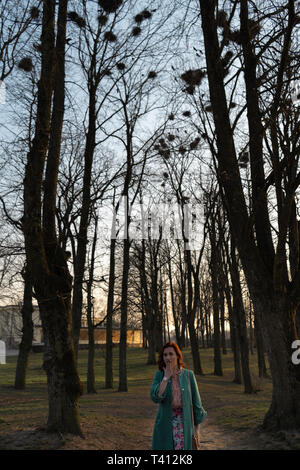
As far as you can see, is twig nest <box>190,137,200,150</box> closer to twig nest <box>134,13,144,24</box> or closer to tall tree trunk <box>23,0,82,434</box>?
twig nest <box>134,13,144,24</box>

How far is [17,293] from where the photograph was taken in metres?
29.1

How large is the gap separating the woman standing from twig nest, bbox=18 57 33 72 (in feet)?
26.3


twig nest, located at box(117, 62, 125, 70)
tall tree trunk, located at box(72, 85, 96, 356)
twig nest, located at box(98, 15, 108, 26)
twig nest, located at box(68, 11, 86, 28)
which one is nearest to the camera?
twig nest, located at box(68, 11, 86, 28)

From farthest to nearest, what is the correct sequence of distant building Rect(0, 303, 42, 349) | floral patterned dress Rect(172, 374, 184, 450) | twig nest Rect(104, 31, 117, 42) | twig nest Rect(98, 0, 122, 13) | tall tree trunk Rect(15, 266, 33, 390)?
distant building Rect(0, 303, 42, 349) < tall tree trunk Rect(15, 266, 33, 390) < twig nest Rect(104, 31, 117, 42) < twig nest Rect(98, 0, 122, 13) < floral patterned dress Rect(172, 374, 184, 450)

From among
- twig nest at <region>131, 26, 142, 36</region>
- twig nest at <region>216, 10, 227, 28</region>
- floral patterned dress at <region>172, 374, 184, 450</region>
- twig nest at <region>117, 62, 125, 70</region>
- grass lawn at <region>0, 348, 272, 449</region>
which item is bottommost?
grass lawn at <region>0, 348, 272, 449</region>

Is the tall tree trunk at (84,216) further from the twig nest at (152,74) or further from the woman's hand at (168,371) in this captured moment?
the woman's hand at (168,371)

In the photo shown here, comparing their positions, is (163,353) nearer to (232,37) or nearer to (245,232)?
(245,232)

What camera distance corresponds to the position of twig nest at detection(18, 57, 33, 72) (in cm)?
926

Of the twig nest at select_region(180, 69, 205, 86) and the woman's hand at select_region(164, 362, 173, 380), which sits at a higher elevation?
the twig nest at select_region(180, 69, 205, 86)

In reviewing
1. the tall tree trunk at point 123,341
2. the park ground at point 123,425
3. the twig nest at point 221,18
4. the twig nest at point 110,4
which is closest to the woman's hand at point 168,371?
the park ground at point 123,425

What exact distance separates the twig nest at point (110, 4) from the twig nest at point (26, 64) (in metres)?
2.56

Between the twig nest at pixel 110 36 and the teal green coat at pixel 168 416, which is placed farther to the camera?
the twig nest at pixel 110 36

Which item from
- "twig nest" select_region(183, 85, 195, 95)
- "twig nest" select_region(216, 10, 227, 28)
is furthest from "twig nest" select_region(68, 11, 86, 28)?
"twig nest" select_region(216, 10, 227, 28)

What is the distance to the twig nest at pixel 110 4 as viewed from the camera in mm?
10059
